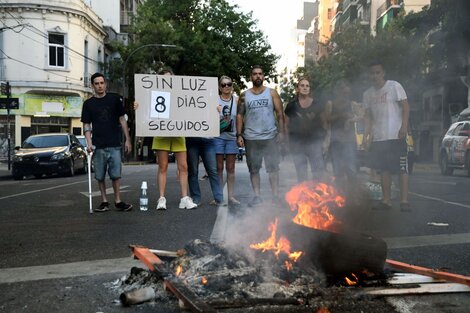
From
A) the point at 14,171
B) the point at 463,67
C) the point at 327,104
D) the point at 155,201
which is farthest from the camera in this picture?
the point at 14,171

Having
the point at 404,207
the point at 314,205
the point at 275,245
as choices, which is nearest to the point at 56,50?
the point at 404,207

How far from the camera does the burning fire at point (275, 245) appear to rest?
10.8 ft

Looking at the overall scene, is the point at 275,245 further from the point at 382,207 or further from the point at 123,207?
the point at 123,207

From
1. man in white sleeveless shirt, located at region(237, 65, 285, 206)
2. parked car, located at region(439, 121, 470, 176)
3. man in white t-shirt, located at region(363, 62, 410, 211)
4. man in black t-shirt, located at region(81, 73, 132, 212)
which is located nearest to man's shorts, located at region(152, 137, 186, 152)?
man in black t-shirt, located at region(81, 73, 132, 212)

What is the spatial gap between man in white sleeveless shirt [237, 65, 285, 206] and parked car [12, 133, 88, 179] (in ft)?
34.5

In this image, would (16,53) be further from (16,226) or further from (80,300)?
(80,300)

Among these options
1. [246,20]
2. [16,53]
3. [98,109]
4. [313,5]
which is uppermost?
[313,5]

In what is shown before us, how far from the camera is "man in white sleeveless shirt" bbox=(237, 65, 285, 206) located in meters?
6.94

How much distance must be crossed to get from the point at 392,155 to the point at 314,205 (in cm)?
343

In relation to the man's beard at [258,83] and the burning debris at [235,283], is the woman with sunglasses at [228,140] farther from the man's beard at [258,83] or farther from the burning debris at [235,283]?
the burning debris at [235,283]

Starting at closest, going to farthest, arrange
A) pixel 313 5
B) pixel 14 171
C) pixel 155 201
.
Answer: pixel 155 201 < pixel 14 171 < pixel 313 5

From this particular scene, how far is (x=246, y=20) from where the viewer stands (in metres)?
38.5

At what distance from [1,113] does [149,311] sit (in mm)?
27851

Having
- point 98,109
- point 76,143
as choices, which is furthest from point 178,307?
point 76,143
